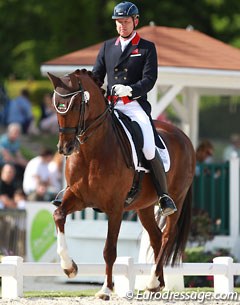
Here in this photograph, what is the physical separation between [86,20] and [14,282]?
784 inches

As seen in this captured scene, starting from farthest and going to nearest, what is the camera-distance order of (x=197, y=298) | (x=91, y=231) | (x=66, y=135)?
(x=91, y=231), (x=197, y=298), (x=66, y=135)

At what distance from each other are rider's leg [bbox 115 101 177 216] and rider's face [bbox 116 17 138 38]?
2.47 feet

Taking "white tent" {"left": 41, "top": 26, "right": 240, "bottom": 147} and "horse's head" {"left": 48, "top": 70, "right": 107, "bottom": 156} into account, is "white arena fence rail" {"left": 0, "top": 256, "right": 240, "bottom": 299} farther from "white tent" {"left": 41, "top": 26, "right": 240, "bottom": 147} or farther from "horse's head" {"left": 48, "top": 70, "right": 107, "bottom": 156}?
"white tent" {"left": 41, "top": 26, "right": 240, "bottom": 147}

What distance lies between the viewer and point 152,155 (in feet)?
37.3

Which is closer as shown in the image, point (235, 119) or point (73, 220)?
point (73, 220)

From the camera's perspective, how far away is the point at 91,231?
54.8ft

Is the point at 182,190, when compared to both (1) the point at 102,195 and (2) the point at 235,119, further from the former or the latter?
(2) the point at 235,119

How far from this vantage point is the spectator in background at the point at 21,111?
2550 centimetres

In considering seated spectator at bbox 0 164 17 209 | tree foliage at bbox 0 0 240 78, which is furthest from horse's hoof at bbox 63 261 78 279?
tree foliage at bbox 0 0 240 78

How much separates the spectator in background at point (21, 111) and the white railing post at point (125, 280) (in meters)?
14.1

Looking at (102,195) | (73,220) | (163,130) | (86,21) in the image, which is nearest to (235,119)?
(86,21)

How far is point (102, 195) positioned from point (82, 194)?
202 millimetres

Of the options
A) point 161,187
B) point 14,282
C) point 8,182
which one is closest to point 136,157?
point 161,187

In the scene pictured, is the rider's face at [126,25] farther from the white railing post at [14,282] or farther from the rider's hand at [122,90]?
the white railing post at [14,282]
